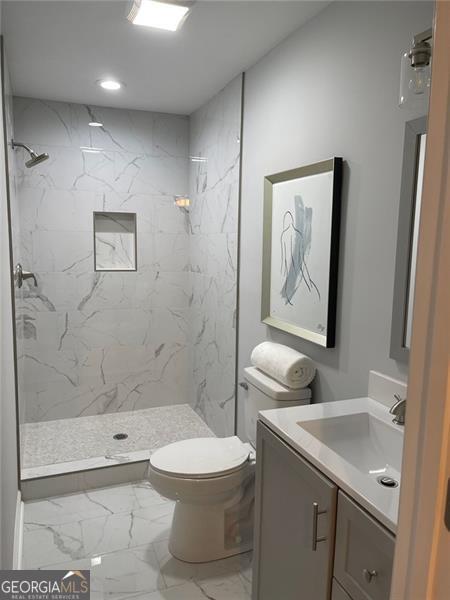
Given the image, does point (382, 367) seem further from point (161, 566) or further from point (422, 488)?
point (161, 566)

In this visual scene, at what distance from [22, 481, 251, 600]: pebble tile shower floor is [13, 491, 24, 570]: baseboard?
0.03 meters

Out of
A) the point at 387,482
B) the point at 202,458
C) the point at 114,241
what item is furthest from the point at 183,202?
the point at 387,482

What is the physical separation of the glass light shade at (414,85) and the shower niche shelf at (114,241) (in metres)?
2.56

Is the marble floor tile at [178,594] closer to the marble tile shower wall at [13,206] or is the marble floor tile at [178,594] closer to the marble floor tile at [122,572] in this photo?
the marble floor tile at [122,572]

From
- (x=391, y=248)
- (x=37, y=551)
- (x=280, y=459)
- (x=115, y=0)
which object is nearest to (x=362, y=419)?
(x=280, y=459)

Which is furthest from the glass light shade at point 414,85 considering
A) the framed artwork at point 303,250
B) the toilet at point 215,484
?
the toilet at point 215,484

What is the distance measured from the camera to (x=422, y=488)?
2.39 ft

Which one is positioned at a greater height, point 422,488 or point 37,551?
point 422,488

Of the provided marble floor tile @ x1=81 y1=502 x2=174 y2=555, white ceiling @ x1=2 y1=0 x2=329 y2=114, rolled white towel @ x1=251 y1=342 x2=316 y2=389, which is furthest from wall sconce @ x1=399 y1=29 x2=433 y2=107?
marble floor tile @ x1=81 y1=502 x2=174 y2=555

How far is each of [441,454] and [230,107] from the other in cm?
264

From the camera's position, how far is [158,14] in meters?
1.95

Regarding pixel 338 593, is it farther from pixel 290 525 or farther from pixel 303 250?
pixel 303 250

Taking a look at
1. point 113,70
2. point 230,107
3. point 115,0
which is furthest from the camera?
point 230,107

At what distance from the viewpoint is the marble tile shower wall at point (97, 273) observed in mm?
3367
